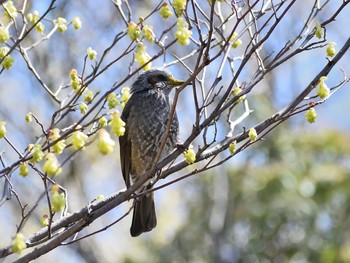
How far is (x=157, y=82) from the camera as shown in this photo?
4.82 metres

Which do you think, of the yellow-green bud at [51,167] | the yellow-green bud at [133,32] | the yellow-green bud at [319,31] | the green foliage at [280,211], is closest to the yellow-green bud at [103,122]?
the yellow-green bud at [133,32]

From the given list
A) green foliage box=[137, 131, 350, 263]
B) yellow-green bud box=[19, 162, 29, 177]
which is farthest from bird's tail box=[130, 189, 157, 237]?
green foliage box=[137, 131, 350, 263]

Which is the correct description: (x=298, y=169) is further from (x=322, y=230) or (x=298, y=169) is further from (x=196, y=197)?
(x=196, y=197)

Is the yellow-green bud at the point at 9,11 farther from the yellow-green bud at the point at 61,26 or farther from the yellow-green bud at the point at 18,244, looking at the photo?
the yellow-green bud at the point at 18,244

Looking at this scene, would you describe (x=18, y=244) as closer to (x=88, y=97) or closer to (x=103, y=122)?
(x=103, y=122)

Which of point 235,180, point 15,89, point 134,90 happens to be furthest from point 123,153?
point 15,89

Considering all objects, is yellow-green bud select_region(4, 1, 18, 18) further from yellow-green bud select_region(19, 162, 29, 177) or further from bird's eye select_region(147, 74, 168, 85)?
bird's eye select_region(147, 74, 168, 85)

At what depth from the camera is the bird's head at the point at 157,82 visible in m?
4.77

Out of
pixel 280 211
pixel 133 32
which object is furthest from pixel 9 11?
pixel 280 211

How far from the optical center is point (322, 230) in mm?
Answer: 7508

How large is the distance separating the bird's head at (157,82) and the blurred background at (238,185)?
2.21 m

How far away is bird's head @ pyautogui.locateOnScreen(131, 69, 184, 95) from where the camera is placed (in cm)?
477

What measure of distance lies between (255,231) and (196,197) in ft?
5.34

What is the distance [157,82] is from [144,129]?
1.34 ft
